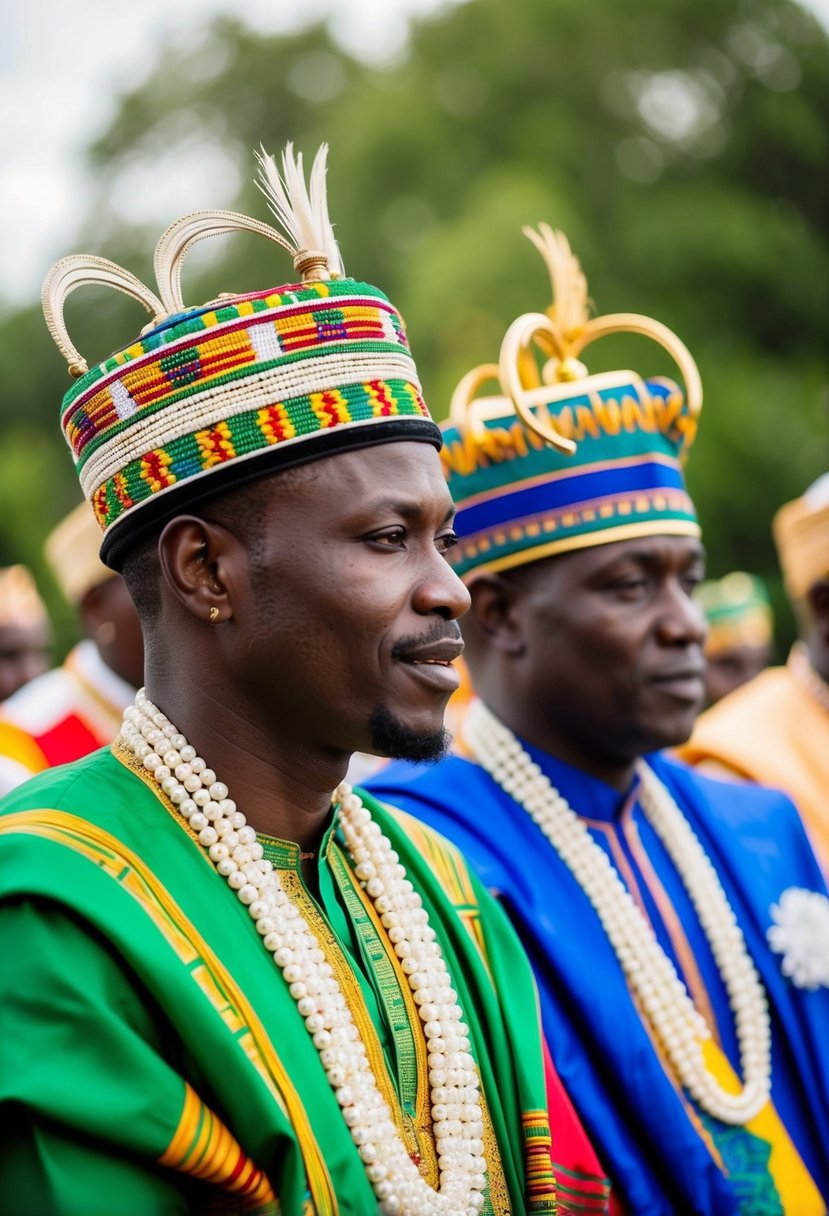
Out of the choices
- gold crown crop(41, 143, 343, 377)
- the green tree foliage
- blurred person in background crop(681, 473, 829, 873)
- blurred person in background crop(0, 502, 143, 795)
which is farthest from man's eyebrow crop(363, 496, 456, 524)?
the green tree foliage

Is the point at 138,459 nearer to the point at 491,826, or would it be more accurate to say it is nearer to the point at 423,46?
the point at 491,826

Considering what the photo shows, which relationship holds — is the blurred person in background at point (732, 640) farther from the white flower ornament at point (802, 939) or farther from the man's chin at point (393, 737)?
the man's chin at point (393, 737)

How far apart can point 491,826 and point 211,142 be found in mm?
30531

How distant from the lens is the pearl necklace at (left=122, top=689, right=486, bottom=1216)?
230 cm

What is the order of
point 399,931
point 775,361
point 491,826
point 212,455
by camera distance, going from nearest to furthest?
point 212,455 → point 399,931 → point 491,826 → point 775,361

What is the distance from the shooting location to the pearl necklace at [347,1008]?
230cm

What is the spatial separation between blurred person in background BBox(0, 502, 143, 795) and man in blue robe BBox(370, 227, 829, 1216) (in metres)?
1.96

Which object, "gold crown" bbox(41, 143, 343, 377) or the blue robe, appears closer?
"gold crown" bbox(41, 143, 343, 377)

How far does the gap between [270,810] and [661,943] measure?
5.36 feet

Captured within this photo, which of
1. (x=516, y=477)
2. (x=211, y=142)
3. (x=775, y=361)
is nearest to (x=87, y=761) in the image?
(x=516, y=477)

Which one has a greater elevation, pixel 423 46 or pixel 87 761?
pixel 423 46

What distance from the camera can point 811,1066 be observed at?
3.69m

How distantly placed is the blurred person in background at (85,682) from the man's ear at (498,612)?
1810mm

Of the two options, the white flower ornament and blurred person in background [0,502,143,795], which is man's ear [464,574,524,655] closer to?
the white flower ornament
